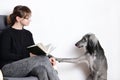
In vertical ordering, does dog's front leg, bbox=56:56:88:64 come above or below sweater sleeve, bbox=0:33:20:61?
below

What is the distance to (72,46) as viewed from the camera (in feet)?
10.2

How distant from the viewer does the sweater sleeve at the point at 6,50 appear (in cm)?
244

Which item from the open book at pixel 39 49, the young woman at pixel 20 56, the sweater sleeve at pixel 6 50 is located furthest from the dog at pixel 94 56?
the sweater sleeve at pixel 6 50

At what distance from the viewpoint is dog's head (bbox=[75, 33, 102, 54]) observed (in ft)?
9.44

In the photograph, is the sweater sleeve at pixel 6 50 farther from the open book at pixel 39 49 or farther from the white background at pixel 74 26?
the white background at pixel 74 26

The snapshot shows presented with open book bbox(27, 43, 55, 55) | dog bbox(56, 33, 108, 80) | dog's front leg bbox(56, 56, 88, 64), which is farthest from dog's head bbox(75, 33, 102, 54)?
open book bbox(27, 43, 55, 55)

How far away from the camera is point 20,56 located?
8.25ft

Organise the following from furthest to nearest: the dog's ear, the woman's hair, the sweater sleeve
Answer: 1. the dog's ear
2. the woman's hair
3. the sweater sleeve

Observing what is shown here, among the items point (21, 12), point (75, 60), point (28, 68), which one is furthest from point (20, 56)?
point (75, 60)

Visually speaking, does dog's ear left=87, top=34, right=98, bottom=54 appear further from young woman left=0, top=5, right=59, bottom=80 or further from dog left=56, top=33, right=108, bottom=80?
young woman left=0, top=5, right=59, bottom=80

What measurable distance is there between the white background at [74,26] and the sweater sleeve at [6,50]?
56 cm

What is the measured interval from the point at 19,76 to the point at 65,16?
1.09 m

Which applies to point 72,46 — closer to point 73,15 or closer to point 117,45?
point 73,15

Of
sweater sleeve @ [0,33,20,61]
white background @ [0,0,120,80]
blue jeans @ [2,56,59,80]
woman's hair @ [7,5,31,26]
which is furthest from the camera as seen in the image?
white background @ [0,0,120,80]
